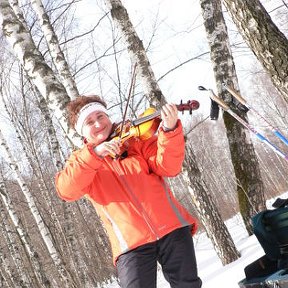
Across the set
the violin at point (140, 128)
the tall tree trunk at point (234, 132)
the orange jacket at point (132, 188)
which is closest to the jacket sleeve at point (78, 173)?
the orange jacket at point (132, 188)

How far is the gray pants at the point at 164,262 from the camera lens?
7.02 feet

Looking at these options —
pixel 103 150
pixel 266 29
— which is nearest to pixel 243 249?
pixel 266 29

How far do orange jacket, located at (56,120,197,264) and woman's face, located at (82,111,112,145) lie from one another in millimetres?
126

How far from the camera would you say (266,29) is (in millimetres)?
3363

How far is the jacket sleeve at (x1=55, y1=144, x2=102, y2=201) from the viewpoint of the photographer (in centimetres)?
210

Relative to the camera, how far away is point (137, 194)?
2.22m

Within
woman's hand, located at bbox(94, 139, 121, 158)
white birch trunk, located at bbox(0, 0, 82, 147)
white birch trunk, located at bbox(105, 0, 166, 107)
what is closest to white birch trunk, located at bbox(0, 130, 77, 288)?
white birch trunk, located at bbox(105, 0, 166, 107)

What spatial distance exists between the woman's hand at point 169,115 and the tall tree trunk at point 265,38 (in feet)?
5.42

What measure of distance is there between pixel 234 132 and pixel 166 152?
394 centimetres

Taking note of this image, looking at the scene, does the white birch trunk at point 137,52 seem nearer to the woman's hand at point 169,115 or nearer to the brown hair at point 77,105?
the brown hair at point 77,105

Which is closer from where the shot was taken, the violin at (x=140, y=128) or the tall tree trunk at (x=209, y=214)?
the violin at (x=140, y=128)

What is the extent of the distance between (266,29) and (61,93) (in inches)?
77.6

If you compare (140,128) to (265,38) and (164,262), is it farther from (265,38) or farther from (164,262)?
(265,38)

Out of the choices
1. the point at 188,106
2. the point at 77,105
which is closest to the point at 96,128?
the point at 77,105
